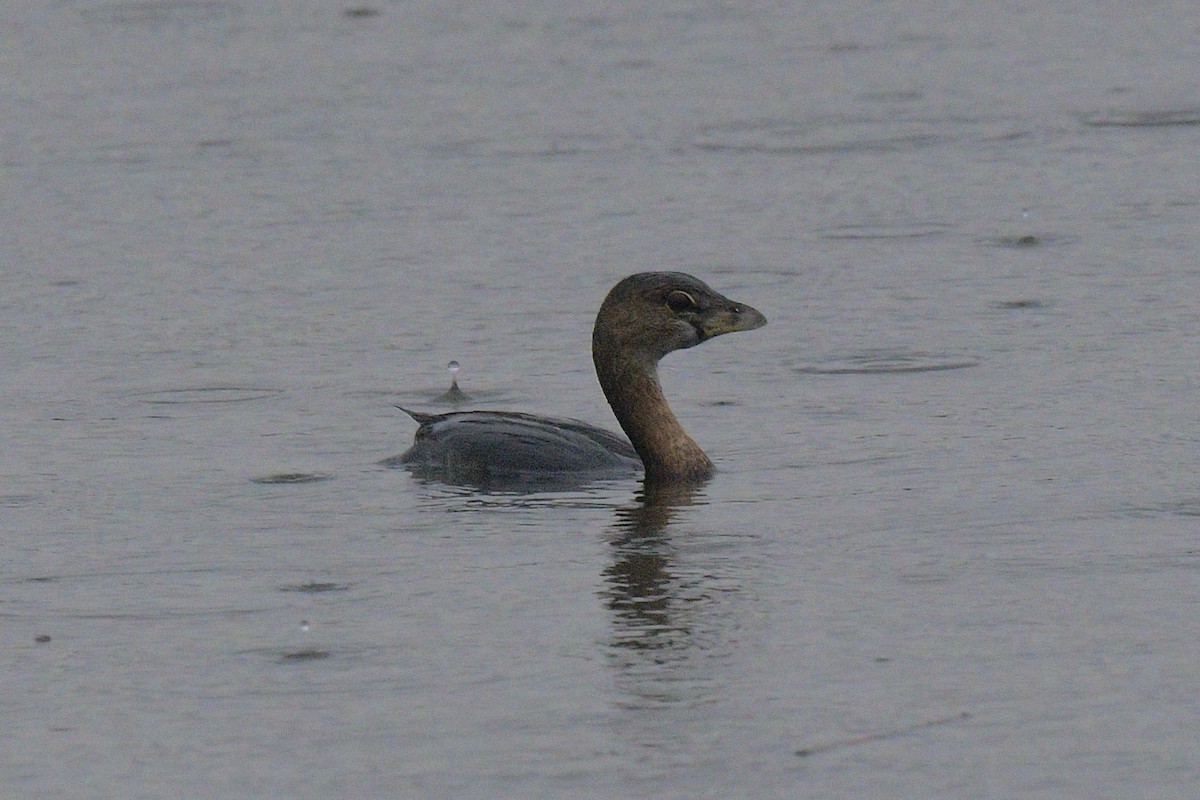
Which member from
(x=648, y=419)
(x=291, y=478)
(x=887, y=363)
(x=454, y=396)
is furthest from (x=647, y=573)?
(x=887, y=363)

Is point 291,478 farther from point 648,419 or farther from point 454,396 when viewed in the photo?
point 454,396

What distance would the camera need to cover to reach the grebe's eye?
880 centimetres

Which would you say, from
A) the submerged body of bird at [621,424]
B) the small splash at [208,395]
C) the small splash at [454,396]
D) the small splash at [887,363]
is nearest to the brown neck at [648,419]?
the submerged body of bird at [621,424]

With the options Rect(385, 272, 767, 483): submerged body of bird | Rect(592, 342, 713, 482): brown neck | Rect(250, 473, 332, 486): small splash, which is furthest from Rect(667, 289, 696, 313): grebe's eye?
Rect(250, 473, 332, 486): small splash

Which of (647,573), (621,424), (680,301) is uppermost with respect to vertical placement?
(680,301)

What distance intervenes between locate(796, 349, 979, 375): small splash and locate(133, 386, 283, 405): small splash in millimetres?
1957

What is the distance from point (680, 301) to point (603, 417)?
2.65 ft

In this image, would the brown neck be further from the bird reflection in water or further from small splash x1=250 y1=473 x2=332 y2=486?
small splash x1=250 y1=473 x2=332 y2=486

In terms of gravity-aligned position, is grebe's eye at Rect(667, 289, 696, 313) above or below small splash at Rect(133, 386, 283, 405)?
above

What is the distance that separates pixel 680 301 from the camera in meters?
8.81

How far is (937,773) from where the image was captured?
5277 millimetres

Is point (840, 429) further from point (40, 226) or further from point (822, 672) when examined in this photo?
point (40, 226)

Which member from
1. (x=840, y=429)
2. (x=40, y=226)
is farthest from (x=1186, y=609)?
(x=40, y=226)

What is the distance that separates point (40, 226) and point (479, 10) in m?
7.74
